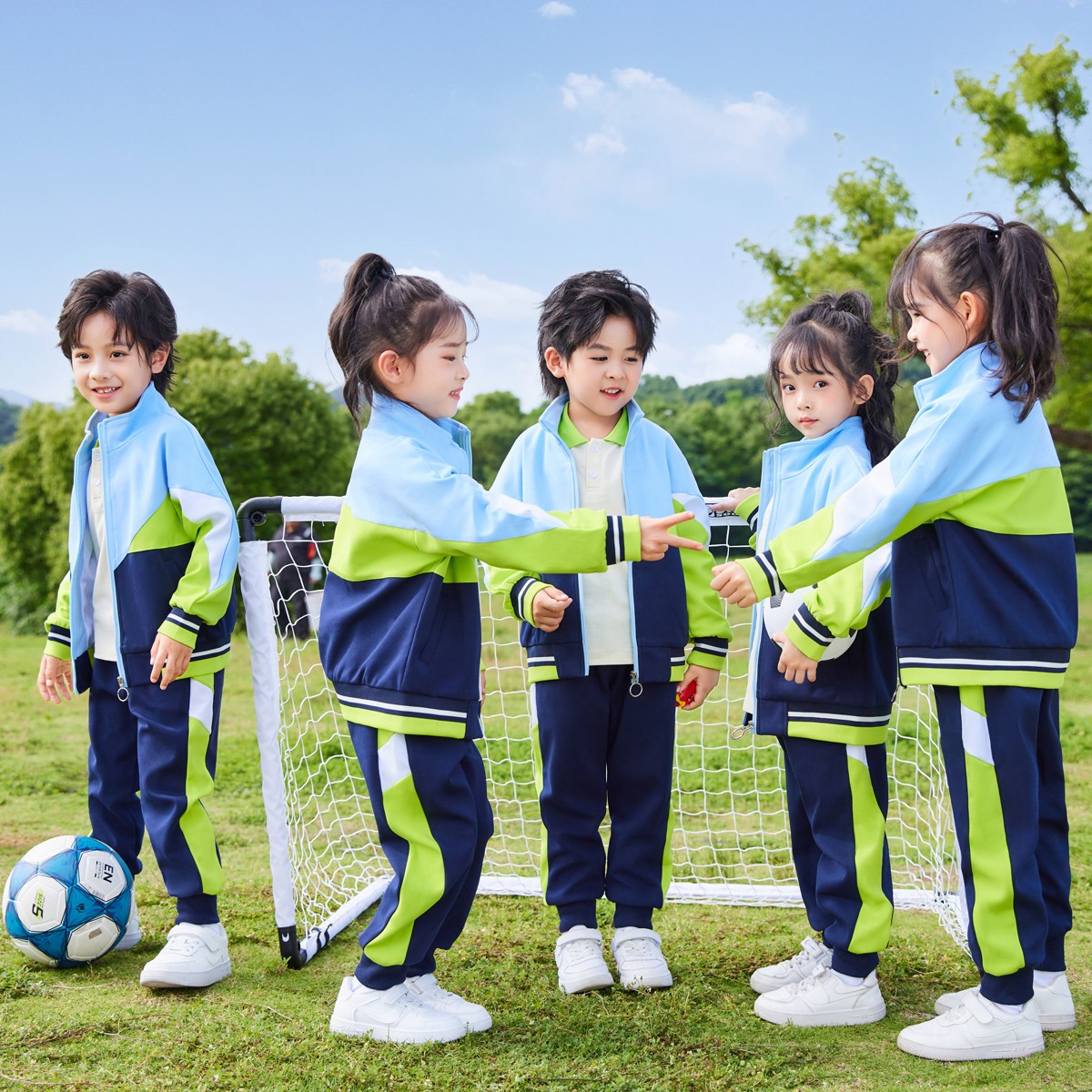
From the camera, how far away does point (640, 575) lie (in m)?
2.79

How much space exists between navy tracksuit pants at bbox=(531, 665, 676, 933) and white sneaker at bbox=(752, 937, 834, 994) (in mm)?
312

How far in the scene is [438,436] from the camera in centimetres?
250

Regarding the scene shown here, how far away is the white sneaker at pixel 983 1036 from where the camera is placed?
2355 mm

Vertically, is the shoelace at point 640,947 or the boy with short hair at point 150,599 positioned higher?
the boy with short hair at point 150,599

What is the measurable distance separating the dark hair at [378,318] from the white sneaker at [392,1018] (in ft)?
4.29

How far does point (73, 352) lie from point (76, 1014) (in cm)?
168

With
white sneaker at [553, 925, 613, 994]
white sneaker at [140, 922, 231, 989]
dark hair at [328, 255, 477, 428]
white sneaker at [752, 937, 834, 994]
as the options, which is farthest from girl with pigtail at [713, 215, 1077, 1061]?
white sneaker at [140, 922, 231, 989]

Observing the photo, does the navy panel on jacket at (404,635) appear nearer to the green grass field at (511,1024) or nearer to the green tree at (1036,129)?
the green grass field at (511,1024)

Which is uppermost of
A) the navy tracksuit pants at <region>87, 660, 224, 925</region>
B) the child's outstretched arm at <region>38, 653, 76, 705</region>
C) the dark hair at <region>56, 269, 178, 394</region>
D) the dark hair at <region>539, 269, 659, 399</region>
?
the dark hair at <region>56, 269, 178, 394</region>

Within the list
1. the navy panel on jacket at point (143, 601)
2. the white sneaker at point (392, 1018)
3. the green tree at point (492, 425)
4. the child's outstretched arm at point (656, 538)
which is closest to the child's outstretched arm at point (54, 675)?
the navy panel on jacket at point (143, 601)

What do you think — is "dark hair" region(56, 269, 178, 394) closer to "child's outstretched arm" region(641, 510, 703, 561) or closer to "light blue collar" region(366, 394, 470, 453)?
"light blue collar" region(366, 394, 470, 453)

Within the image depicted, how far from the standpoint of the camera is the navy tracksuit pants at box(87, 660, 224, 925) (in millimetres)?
2869

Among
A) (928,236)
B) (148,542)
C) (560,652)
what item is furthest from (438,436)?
(928,236)

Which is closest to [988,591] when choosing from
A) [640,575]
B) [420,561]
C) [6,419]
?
[640,575]
